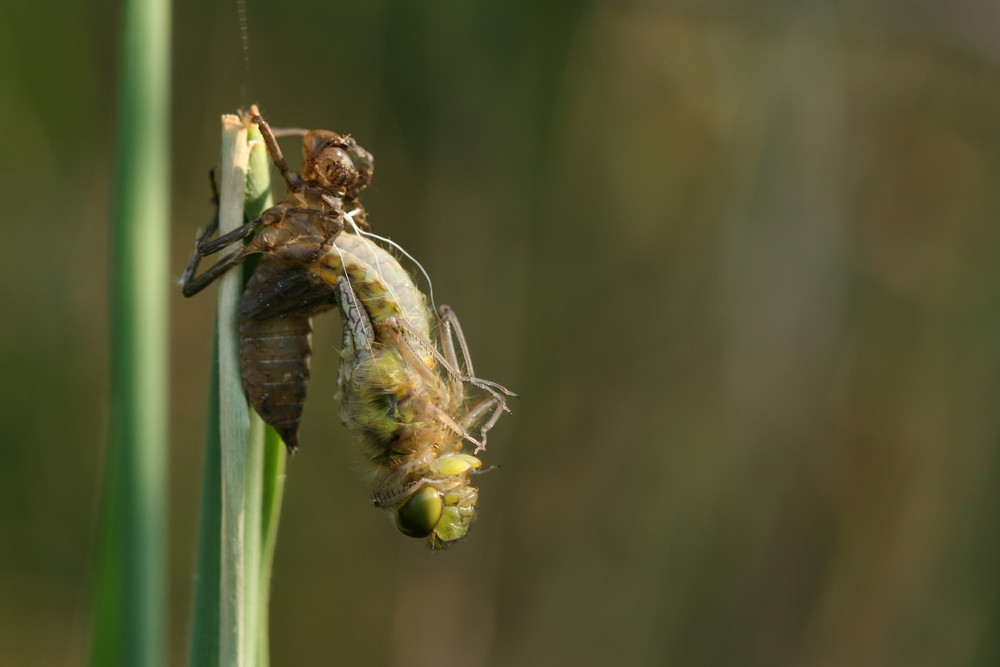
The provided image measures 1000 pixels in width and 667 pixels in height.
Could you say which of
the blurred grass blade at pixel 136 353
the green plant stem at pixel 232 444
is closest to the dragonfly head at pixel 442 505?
the green plant stem at pixel 232 444

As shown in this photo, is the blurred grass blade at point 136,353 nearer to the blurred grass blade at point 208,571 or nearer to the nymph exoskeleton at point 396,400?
the blurred grass blade at point 208,571

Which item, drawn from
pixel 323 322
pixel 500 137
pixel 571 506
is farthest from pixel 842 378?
pixel 323 322

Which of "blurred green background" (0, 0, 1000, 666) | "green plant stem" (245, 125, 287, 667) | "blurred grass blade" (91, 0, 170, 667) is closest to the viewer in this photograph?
"blurred grass blade" (91, 0, 170, 667)

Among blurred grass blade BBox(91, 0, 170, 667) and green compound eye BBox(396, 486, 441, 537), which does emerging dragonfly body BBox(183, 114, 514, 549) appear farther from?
blurred grass blade BBox(91, 0, 170, 667)

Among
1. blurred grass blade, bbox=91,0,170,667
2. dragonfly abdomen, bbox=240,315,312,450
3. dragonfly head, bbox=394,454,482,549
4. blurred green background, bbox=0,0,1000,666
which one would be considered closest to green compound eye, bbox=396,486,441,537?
dragonfly head, bbox=394,454,482,549

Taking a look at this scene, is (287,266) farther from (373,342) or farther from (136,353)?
(136,353)

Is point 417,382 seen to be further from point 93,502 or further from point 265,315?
point 93,502

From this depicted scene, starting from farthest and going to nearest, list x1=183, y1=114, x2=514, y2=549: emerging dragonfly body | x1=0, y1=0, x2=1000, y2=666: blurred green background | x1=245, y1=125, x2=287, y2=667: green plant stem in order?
1. x1=0, y1=0, x2=1000, y2=666: blurred green background
2. x1=183, y1=114, x2=514, y2=549: emerging dragonfly body
3. x1=245, y1=125, x2=287, y2=667: green plant stem

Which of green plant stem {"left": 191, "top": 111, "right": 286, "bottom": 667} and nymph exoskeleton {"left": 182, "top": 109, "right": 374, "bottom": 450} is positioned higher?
nymph exoskeleton {"left": 182, "top": 109, "right": 374, "bottom": 450}
